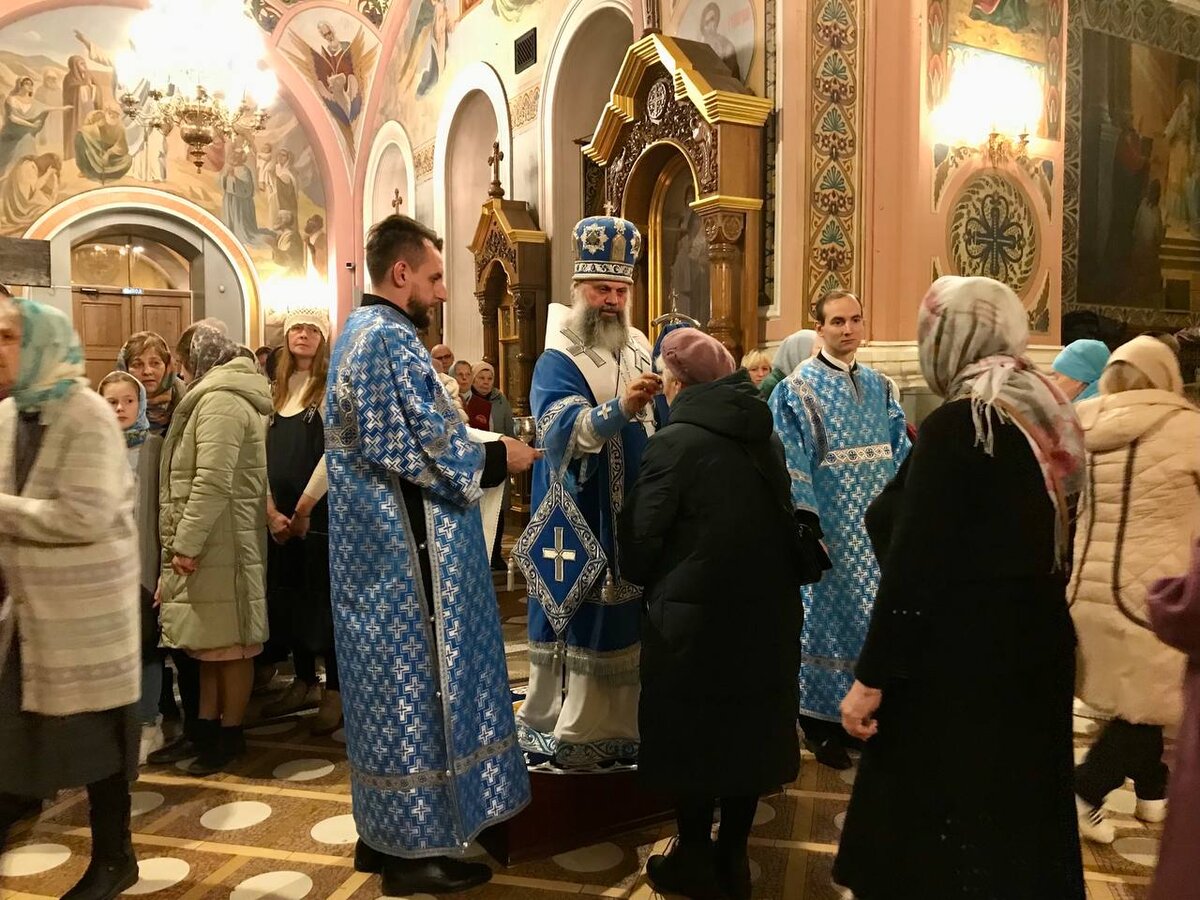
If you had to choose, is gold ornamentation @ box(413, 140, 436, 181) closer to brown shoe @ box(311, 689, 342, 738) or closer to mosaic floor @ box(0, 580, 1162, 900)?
brown shoe @ box(311, 689, 342, 738)

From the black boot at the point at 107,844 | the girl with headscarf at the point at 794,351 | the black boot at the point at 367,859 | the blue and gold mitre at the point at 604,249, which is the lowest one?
the black boot at the point at 367,859

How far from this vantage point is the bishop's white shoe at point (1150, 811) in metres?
3.19

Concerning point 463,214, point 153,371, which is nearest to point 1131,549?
point 153,371

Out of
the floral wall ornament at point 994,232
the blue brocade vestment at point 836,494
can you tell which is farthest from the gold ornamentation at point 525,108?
the blue brocade vestment at point 836,494

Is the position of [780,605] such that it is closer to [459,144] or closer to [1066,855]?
[1066,855]

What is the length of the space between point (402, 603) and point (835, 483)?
1.85 metres

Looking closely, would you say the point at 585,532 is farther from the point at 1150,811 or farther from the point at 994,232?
the point at 994,232

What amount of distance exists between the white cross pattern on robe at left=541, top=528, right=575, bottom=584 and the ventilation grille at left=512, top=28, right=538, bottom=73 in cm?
759

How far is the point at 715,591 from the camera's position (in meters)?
2.52

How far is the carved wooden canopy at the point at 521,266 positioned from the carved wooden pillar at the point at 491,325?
24 cm

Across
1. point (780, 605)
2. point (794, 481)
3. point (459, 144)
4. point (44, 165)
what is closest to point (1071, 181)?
point (459, 144)

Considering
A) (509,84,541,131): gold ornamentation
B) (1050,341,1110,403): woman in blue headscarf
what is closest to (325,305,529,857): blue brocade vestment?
(1050,341,1110,403): woman in blue headscarf

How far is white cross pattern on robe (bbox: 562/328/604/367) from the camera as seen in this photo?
3193mm

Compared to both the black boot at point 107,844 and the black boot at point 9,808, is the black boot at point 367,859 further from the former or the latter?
the black boot at point 9,808
